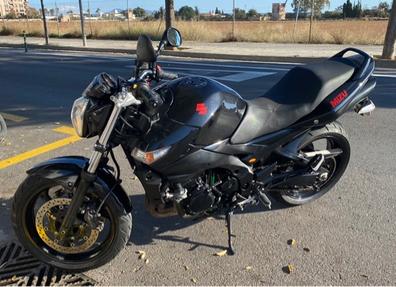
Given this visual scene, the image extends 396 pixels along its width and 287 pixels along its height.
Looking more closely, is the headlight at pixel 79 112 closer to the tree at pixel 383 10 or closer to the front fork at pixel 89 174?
the front fork at pixel 89 174

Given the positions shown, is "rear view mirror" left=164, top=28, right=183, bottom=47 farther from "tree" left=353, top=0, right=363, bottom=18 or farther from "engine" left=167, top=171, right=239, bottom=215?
"tree" left=353, top=0, right=363, bottom=18

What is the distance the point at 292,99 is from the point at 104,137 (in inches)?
57.8

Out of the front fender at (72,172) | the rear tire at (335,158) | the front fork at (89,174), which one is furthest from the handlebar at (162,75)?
the rear tire at (335,158)

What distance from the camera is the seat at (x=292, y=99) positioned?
3.00 meters

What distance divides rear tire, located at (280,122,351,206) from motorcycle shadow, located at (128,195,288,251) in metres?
0.13

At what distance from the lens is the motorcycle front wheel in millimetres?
2846

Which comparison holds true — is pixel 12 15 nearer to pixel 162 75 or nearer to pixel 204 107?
pixel 162 75

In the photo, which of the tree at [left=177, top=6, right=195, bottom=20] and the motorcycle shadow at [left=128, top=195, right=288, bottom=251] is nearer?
the motorcycle shadow at [left=128, top=195, right=288, bottom=251]

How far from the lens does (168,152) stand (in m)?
2.71

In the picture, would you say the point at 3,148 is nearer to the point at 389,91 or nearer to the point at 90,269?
the point at 90,269

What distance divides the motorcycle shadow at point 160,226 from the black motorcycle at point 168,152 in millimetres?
311

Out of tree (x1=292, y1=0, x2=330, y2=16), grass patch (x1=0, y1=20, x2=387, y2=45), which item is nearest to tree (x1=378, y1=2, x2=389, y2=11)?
tree (x1=292, y1=0, x2=330, y2=16)

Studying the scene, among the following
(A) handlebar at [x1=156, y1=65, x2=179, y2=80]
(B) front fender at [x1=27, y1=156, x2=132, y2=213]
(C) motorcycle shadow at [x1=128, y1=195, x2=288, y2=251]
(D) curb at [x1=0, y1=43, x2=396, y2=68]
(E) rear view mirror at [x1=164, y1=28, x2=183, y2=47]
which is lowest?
(C) motorcycle shadow at [x1=128, y1=195, x2=288, y2=251]

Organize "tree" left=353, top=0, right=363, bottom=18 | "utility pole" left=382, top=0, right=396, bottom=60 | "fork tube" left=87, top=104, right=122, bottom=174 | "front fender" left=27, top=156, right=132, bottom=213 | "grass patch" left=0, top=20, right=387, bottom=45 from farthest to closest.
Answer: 1. "tree" left=353, top=0, right=363, bottom=18
2. "grass patch" left=0, top=20, right=387, bottom=45
3. "utility pole" left=382, top=0, right=396, bottom=60
4. "front fender" left=27, top=156, right=132, bottom=213
5. "fork tube" left=87, top=104, right=122, bottom=174
